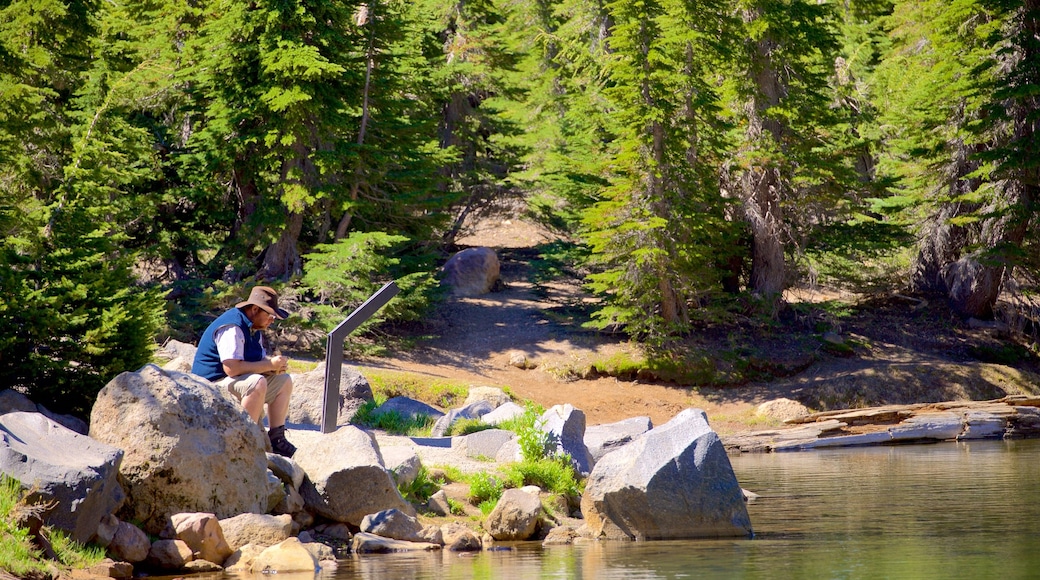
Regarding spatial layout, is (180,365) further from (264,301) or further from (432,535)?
(432,535)

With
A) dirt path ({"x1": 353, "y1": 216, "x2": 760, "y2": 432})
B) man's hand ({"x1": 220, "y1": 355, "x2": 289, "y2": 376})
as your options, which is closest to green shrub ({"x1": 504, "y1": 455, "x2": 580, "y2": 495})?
man's hand ({"x1": 220, "y1": 355, "x2": 289, "y2": 376})

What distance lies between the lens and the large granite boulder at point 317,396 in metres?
15.8

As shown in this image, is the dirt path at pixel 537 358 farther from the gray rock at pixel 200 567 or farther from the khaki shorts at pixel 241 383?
the gray rock at pixel 200 567

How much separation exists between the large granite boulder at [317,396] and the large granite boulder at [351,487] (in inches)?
208

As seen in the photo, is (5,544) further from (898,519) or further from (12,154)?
(12,154)

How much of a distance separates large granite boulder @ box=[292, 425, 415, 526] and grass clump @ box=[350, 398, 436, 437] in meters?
6.01

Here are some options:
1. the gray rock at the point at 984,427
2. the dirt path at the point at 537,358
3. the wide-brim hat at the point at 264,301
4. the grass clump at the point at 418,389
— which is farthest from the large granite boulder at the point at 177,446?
the gray rock at the point at 984,427

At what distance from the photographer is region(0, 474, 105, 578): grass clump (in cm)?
695

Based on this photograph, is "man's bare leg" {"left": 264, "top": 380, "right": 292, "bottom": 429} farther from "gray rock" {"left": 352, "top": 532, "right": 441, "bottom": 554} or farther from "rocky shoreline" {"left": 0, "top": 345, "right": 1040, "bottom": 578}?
"gray rock" {"left": 352, "top": 532, "right": 441, "bottom": 554}

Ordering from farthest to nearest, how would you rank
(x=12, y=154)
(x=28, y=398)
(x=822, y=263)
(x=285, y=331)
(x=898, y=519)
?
(x=822, y=263)
(x=285, y=331)
(x=12, y=154)
(x=28, y=398)
(x=898, y=519)

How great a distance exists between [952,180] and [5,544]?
26.6m

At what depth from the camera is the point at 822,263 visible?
29062 millimetres

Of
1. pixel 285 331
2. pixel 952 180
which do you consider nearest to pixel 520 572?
pixel 285 331

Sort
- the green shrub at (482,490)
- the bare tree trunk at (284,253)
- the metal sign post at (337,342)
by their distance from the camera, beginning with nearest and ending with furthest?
1. the green shrub at (482,490)
2. the metal sign post at (337,342)
3. the bare tree trunk at (284,253)
